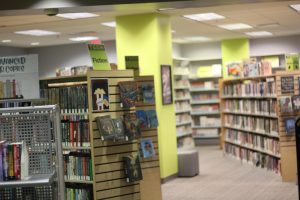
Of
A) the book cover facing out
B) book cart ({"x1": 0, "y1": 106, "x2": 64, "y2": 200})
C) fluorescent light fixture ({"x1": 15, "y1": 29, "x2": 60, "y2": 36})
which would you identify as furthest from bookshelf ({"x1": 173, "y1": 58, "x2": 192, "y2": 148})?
book cart ({"x1": 0, "y1": 106, "x2": 64, "y2": 200})

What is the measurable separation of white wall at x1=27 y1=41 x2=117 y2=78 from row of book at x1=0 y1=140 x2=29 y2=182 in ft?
40.8

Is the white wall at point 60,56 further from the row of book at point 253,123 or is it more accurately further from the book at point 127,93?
the book at point 127,93

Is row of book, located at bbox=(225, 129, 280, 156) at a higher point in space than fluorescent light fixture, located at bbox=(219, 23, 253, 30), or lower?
lower

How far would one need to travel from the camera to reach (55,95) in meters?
6.82

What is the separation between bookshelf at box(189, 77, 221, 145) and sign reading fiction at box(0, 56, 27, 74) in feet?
38.9

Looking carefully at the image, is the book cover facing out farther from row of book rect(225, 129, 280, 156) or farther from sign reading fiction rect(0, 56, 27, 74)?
row of book rect(225, 129, 280, 156)

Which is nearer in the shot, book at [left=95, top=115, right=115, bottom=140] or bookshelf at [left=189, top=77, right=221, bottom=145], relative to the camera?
book at [left=95, top=115, right=115, bottom=140]

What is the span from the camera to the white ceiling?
9.78 m

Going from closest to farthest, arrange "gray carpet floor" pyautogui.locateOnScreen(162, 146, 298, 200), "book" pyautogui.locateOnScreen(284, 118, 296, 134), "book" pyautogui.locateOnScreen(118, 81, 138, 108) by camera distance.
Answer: "book" pyautogui.locateOnScreen(118, 81, 138, 108)
"gray carpet floor" pyautogui.locateOnScreen(162, 146, 298, 200)
"book" pyautogui.locateOnScreen(284, 118, 296, 134)

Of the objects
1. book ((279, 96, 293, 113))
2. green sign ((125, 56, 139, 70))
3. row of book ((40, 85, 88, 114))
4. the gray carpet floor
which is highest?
green sign ((125, 56, 139, 70))

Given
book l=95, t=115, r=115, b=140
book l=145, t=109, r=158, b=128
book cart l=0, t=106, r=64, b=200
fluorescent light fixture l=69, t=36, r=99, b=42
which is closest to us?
book cart l=0, t=106, r=64, b=200

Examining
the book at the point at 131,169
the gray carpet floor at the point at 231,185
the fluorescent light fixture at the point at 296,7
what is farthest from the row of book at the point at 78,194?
the fluorescent light fixture at the point at 296,7

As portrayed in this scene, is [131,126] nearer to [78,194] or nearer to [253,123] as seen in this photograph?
[78,194]

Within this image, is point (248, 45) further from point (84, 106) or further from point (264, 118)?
point (84, 106)
